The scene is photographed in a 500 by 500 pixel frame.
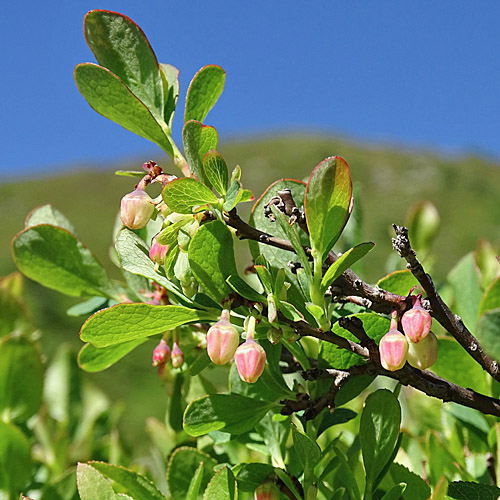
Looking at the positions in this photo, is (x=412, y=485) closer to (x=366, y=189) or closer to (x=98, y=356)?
(x=98, y=356)

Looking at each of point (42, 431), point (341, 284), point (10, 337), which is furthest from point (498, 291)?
point (42, 431)

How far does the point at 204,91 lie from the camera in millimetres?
691

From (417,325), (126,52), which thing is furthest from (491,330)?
(126,52)

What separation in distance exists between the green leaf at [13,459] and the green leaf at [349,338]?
0.50 m

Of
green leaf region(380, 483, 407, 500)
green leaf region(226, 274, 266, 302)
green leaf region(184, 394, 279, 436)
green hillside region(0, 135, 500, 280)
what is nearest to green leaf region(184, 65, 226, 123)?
green leaf region(226, 274, 266, 302)

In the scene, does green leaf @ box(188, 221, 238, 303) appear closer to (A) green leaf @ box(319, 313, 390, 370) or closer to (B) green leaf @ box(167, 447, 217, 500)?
(A) green leaf @ box(319, 313, 390, 370)

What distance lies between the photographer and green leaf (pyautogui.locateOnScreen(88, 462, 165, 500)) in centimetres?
68

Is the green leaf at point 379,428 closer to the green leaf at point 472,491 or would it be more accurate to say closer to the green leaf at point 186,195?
the green leaf at point 472,491

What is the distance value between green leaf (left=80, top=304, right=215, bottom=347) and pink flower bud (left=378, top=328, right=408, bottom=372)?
0.62ft

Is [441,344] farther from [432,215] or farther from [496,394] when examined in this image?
[432,215]

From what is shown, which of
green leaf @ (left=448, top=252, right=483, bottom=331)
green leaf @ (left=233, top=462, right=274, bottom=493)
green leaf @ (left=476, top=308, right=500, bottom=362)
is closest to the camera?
green leaf @ (left=476, top=308, right=500, bottom=362)

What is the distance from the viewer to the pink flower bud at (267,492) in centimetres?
63

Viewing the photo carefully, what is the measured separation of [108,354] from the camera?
794 millimetres

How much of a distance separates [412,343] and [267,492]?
0.23 metres
